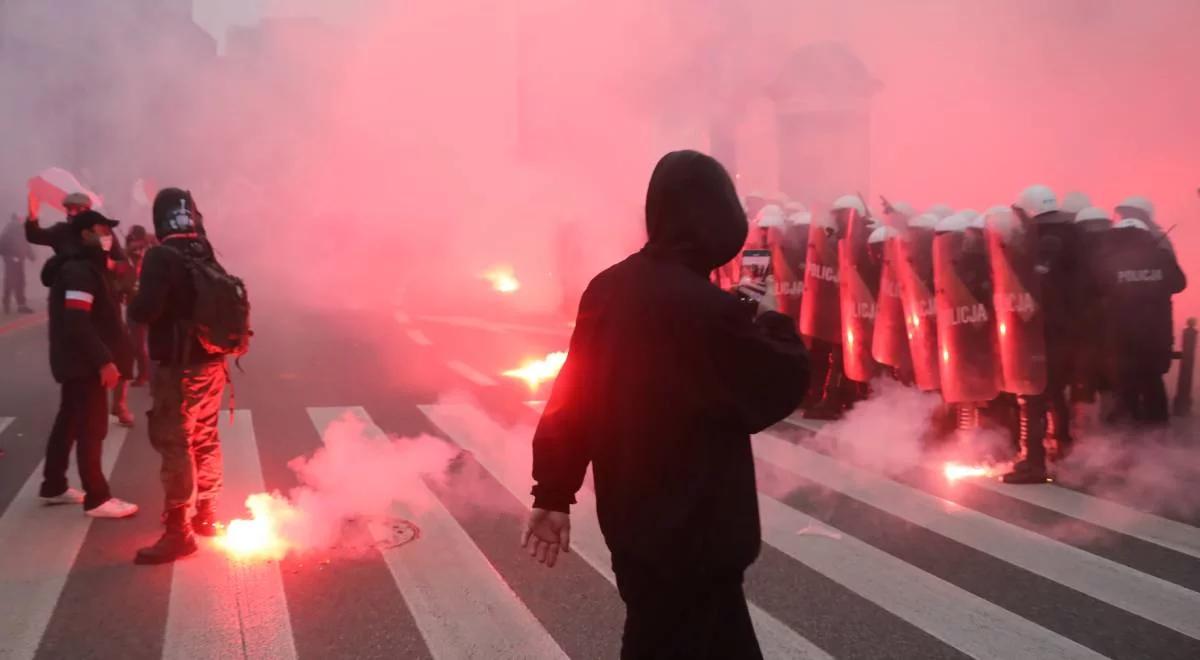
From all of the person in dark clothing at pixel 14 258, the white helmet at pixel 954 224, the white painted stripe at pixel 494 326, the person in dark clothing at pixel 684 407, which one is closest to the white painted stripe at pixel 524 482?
the person in dark clothing at pixel 684 407

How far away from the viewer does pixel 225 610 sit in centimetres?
336

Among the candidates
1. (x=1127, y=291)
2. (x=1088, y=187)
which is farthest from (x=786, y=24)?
(x=1127, y=291)

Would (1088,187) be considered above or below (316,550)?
above

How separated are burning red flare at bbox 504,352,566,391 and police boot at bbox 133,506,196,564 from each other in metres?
4.46

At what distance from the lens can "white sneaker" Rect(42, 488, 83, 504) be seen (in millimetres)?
4707

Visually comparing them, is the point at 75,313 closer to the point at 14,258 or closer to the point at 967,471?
the point at 967,471

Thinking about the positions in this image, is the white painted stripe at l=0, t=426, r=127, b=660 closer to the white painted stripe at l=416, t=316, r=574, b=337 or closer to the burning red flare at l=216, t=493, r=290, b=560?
the burning red flare at l=216, t=493, r=290, b=560

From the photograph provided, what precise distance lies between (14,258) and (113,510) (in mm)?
11771

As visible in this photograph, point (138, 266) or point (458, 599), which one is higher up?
point (138, 266)

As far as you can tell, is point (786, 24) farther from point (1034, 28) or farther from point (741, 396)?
point (741, 396)

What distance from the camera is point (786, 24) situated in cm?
1062

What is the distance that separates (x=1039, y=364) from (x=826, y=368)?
2.32m

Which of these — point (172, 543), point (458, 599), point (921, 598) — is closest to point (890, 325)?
point (921, 598)

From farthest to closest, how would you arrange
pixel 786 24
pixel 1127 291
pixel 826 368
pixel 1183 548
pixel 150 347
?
pixel 786 24, pixel 826 368, pixel 1127 291, pixel 1183 548, pixel 150 347
